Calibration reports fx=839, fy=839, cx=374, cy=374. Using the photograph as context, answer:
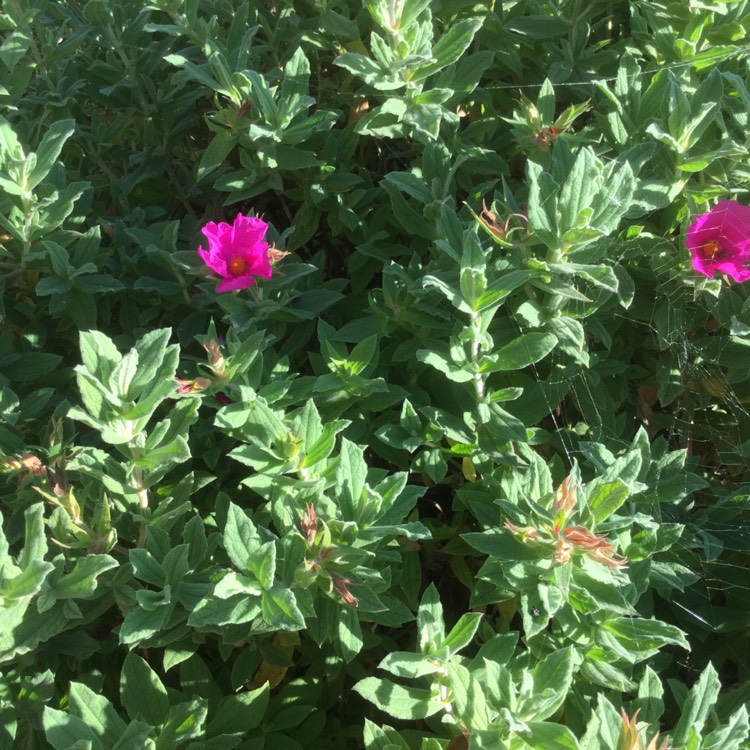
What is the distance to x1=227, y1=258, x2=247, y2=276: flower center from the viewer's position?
179 cm

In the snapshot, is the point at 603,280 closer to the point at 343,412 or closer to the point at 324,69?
the point at 343,412

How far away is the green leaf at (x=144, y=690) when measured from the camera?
1510mm

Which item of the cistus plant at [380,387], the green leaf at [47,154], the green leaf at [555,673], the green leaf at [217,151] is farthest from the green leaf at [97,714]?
the green leaf at [217,151]

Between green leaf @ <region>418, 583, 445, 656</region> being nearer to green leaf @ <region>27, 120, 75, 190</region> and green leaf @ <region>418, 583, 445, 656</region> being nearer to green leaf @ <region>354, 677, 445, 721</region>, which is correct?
green leaf @ <region>354, 677, 445, 721</region>

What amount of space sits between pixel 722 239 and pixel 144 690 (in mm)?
1504

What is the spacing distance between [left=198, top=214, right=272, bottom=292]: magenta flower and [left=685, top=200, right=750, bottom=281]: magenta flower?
3.04 ft

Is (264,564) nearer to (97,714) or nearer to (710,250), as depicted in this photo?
(97,714)

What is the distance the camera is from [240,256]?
180 centimetres

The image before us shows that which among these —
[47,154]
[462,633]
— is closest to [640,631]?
[462,633]

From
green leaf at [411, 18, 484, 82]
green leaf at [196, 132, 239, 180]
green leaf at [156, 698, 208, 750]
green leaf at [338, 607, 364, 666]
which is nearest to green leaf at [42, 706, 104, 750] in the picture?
green leaf at [156, 698, 208, 750]

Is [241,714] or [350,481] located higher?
[350,481]

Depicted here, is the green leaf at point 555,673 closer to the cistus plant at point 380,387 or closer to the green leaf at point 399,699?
the cistus plant at point 380,387

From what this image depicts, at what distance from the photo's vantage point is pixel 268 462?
157 cm

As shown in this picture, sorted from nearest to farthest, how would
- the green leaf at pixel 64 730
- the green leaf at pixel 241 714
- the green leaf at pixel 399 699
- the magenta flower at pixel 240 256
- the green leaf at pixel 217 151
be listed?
the green leaf at pixel 64 730 < the green leaf at pixel 399 699 < the green leaf at pixel 241 714 < the magenta flower at pixel 240 256 < the green leaf at pixel 217 151
